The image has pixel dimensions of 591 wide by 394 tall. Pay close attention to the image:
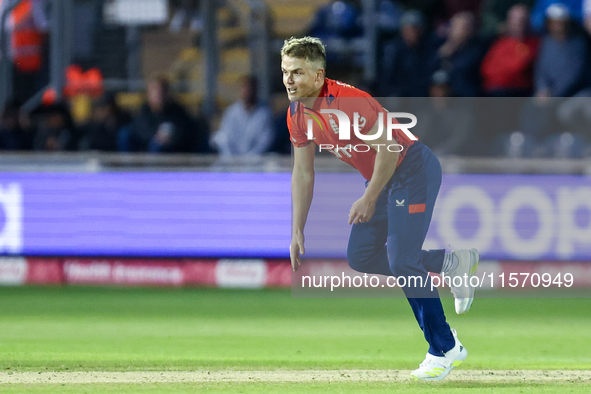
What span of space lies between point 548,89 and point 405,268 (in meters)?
5.97

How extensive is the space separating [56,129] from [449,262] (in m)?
7.30

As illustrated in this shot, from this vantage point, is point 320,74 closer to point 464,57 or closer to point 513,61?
point 464,57

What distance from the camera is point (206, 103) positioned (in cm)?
1218

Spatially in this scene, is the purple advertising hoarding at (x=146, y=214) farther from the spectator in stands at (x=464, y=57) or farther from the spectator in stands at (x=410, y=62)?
the spectator in stands at (x=464, y=57)

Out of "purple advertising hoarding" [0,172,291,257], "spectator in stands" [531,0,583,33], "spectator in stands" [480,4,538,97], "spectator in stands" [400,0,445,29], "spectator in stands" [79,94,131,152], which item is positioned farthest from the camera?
"spectator in stands" [400,0,445,29]

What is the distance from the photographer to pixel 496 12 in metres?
12.8

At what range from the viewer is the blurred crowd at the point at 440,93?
10.7 metres

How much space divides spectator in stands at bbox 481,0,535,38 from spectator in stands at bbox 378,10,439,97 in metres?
1.18

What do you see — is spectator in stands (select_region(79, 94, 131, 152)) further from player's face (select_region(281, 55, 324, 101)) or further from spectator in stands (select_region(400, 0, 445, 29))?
player's face (select_region(281, 55, 324, 101))

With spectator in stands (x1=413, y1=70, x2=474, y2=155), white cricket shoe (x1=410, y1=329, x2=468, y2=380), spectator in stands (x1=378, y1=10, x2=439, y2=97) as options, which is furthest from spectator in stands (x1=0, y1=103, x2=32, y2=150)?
white cricket shoe (x1=410, y1=329, x2=468, y2=380)

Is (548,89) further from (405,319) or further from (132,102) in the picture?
(132,102)

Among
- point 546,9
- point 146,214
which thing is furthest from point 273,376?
point 546,9

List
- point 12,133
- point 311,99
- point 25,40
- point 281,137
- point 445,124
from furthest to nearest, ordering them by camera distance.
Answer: point 25,40, point 12,133, point 281,137, point 445,124, point 311,99

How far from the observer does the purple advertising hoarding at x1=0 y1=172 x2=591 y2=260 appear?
34.5 ft
